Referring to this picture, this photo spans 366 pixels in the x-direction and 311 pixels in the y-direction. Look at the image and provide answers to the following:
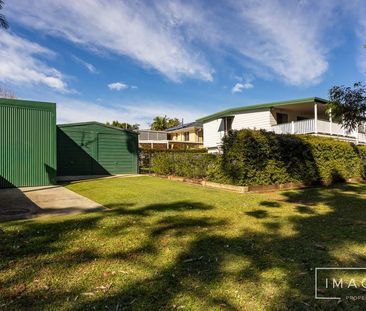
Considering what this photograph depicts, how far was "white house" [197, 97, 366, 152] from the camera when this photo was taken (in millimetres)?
19375

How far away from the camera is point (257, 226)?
571 centimetres

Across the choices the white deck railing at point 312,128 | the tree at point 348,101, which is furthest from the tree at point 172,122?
the tree at point 348,101

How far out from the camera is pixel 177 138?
44469mm

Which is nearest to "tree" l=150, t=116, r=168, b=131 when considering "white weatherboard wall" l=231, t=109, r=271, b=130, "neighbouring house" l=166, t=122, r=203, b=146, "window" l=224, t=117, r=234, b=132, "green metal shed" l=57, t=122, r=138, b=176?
"neighbouring house" l=166, t=122, r=203, b=146

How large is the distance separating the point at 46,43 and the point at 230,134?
453 inches

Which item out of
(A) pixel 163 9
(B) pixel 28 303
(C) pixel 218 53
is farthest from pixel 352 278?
(C) pixel 218 53

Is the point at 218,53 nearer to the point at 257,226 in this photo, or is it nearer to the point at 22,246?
the point at 257,226

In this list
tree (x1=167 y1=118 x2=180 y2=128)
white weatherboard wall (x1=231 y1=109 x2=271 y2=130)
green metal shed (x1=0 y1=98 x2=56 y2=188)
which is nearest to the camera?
green metal shed (x1=0 y1=98 x2=56 y2=188)

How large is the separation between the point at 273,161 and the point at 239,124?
13.5 m

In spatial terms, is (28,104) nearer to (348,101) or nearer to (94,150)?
(94,150)

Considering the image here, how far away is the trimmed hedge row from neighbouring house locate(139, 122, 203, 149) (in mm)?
24158

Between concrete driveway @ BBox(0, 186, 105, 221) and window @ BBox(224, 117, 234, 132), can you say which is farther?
window @ BBox(224, 117, 234, 132)

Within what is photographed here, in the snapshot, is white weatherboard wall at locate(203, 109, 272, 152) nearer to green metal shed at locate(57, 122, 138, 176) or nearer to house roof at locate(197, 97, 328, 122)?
house roof at locate(197, 97, 328, 122)

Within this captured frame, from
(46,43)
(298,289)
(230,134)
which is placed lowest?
(298,289)
